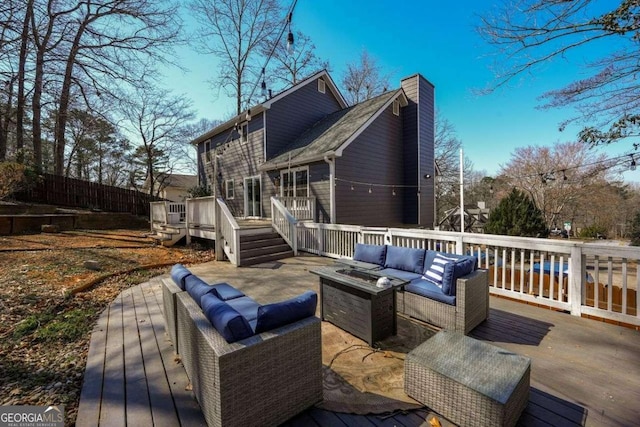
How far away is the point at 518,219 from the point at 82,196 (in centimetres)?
2174

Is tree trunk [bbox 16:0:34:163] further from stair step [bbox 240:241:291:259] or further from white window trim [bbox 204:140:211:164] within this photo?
stair step [bbox 240:241:291:259]

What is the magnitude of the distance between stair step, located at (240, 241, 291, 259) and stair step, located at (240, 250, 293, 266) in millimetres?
114

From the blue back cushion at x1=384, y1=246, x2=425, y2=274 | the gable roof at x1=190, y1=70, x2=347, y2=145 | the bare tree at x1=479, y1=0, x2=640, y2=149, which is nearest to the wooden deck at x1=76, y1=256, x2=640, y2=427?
the blue back cushion at x1=384, y1=246, x2=425, y2=274

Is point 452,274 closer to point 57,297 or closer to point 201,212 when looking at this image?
point 57,297

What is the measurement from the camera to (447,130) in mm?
21250

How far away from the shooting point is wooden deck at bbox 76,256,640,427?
1.94 meters

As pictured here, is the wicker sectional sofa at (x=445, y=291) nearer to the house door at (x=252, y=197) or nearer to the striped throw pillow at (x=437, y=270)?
the striped throw pillow at (x=437, y=270)

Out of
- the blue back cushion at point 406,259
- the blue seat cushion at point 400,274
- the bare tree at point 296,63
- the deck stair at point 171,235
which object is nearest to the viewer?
the blue seat cushion at point 400,274

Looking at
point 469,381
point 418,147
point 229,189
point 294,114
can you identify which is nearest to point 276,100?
point 294,114

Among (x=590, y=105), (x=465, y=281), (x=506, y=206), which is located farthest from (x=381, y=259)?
(x=506, y=206)

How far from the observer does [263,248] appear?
7621 mm

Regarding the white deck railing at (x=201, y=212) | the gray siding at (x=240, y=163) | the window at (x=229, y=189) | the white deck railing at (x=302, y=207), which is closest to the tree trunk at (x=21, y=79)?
the white deck railing at (x=201, y=212)

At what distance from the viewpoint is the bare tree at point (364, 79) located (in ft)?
62.8

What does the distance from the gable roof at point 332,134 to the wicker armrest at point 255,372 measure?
7.72m
